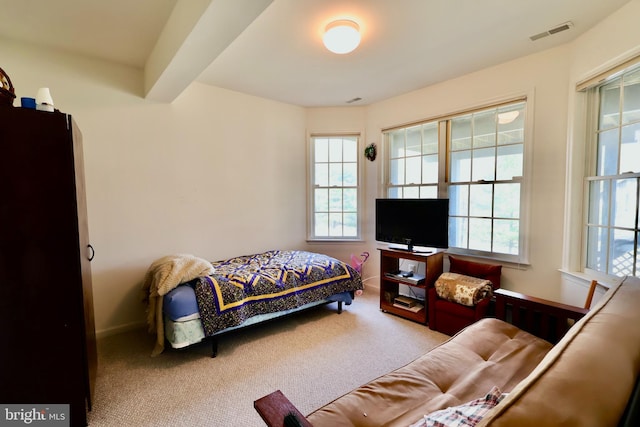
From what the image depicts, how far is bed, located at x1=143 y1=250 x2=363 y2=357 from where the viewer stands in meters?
2.29

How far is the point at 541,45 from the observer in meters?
2.51

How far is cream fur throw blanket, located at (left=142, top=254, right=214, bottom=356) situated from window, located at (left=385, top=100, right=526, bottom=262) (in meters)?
2.71

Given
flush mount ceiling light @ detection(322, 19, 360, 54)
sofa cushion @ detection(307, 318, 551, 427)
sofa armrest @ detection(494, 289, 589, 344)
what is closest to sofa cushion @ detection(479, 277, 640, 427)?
sofa cushion @ detection(307, 318, 551, 427)

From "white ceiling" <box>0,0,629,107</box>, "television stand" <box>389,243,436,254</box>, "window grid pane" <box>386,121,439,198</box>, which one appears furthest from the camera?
"window grid pane" <box>386,121,439,198</box>

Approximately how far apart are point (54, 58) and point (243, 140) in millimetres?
1841

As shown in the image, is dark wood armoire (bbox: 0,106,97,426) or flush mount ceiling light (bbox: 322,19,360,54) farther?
flush mount ceiling light (bbox: 322,19,360,54)

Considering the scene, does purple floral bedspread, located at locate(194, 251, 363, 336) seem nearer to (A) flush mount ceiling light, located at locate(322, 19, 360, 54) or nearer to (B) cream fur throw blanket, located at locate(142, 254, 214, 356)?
(B) cream fur throw blanket, located at locate(142, 254, 214, 356)

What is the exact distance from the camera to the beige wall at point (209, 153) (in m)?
2.51

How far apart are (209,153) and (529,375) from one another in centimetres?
343

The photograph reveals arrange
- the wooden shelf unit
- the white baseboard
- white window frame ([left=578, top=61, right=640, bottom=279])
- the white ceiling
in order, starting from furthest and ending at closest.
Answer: the wooden shelf unit < the white baseboard < white window frame ([left=578, top=61, right=640, bottom=279]) < the white ceiling

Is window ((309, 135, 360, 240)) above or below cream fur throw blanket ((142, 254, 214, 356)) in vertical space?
above

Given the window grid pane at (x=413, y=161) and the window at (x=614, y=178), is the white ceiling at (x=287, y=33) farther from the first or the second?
the window grid pane at (x=413, y=161)

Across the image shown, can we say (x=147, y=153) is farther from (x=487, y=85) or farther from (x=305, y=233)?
(x=487, y=85)

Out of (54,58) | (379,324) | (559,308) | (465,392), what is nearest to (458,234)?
(379,324)
